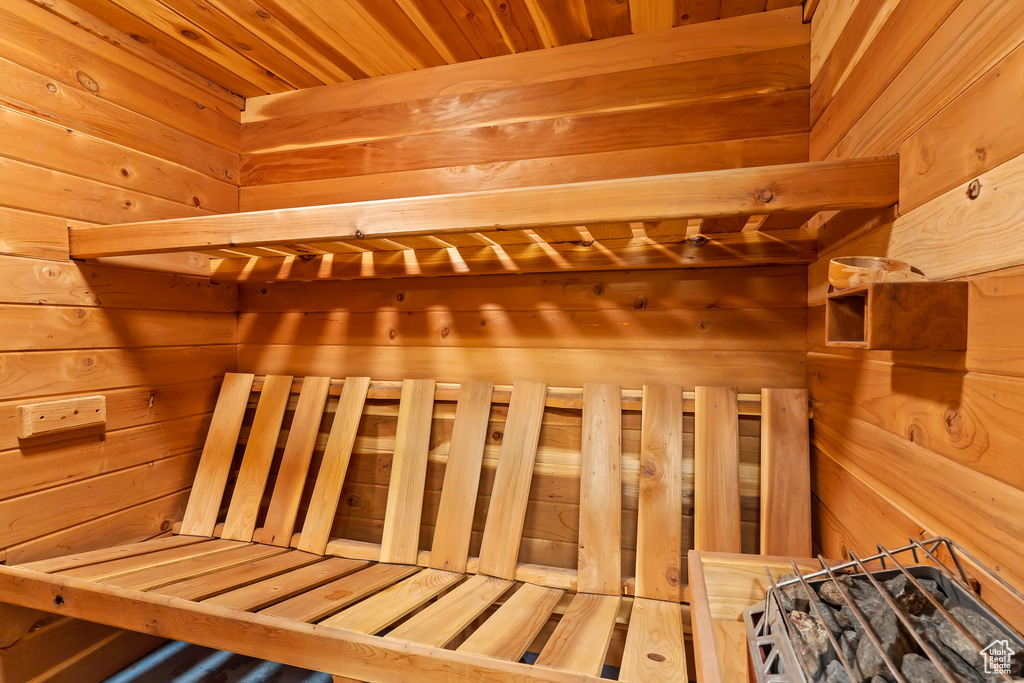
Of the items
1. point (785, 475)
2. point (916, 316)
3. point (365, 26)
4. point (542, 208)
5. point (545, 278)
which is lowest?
point (785, 475)

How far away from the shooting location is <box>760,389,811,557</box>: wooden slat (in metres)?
1.50

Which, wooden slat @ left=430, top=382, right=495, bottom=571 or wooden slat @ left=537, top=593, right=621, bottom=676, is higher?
wooden slat @ left=430, top=382, right=495, bottom=571

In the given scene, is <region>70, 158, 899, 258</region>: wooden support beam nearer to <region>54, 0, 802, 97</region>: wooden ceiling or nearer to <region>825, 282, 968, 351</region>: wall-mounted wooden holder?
<region>825, 282, 968, 351</region>: wall-mounted wooden holder

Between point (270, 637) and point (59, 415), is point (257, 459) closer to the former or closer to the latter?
point (59, 415)

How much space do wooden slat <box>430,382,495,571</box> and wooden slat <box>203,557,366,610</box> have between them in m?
0.32

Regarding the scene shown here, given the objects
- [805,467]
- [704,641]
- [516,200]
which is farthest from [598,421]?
[704,641]

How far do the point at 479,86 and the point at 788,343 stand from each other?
1470 mm

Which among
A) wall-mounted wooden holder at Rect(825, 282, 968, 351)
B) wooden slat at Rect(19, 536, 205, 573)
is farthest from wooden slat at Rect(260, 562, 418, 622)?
wall-mounted wooden holder at Rect(825, 282, 968, 351)

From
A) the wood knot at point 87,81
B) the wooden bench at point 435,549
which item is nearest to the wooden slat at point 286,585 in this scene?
the wooden bench at point 435,549

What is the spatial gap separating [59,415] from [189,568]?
657 millimetres

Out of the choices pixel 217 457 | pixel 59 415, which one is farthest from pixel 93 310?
pixel 217 457

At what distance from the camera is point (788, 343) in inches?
66.4

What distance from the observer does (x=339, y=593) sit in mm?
1519

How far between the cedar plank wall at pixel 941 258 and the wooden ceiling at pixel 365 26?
0.64 meters
